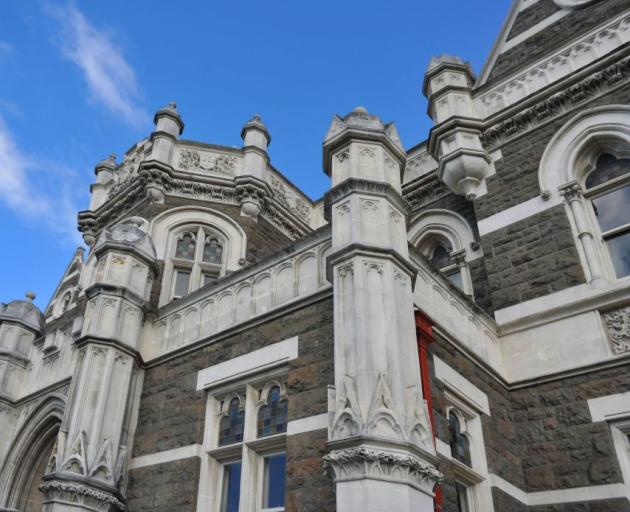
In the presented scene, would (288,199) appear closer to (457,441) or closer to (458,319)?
(458,319)

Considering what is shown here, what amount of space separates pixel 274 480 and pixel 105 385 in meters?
2.97

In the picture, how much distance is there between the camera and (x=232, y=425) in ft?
27.2

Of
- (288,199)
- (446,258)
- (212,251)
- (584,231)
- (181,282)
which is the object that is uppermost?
(288,199)

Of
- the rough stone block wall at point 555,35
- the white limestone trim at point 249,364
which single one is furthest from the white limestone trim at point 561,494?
the rough stone block wall at point 555,35

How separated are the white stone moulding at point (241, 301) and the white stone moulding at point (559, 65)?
5968mm

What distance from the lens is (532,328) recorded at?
972 cm

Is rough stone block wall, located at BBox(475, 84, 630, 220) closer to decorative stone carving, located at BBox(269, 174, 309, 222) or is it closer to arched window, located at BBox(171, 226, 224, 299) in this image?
arched window, located at BBox(171, 226, 224, 299)

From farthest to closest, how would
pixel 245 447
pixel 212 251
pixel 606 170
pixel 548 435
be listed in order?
pixel 212 251, pixel 606 170, pixel 548 435, pixel 245 447

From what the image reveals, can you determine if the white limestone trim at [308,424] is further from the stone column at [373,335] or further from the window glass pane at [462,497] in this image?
the window glass pane at [462,497]

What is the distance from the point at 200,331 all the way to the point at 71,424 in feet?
6.97

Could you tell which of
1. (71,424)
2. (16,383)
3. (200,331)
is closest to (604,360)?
(200,331)

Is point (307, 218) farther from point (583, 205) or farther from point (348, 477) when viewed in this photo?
point (348, 477)

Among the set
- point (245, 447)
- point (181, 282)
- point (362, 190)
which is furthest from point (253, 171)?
point (245, 447)

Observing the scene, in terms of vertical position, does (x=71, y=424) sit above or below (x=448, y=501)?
above
